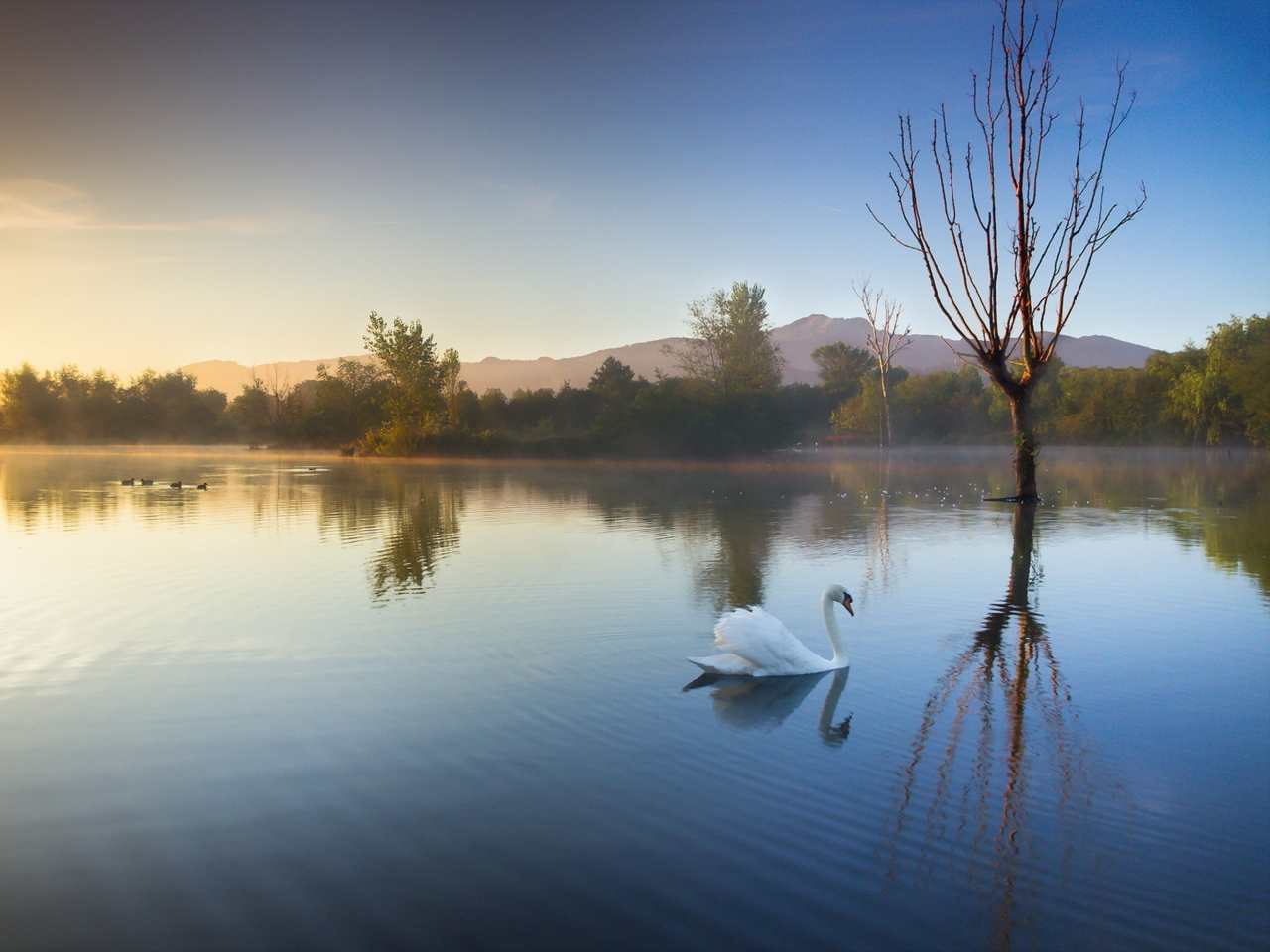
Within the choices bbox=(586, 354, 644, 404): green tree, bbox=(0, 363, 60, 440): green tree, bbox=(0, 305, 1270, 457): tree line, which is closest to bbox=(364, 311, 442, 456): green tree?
bbox=(0, 305, 1270, 457): tree line

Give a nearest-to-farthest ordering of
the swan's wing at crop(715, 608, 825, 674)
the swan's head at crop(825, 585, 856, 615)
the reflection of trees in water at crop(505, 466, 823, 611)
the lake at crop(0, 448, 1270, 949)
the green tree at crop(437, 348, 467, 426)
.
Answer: the lake at crop(0, 448, 1270, 949) → the swan's wing at crop(715, 608, 825, 674) → the swan's head at crop(825, 585, 856, 615) → the reflection of trees in water at crop(505, 466, 823, 611) → the green tree at crop(437, 348, 467, 426)

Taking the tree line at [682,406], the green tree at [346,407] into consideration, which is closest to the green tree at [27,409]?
the tree line at [682,406]

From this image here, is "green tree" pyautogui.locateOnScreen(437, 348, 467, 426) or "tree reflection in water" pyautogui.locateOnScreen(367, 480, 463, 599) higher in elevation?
"green tree" pyautogui.locateOnScreen(437, 348, 467, 426)

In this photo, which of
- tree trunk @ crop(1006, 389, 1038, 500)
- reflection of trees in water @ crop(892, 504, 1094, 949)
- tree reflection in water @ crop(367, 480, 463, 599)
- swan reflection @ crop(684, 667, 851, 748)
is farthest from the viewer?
tree trunk @ crop(1006, 389, 1038, 500)

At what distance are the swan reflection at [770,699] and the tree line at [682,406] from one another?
41.6m

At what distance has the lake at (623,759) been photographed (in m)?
3.56

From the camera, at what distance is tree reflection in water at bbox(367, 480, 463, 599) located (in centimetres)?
1113

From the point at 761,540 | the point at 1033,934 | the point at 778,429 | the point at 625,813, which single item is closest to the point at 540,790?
the point at 625,813

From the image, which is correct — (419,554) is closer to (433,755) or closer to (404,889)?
(433,755)

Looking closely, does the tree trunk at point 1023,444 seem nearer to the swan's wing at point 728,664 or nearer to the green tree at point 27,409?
the swan's wing at point 728,664

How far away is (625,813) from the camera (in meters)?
4.42

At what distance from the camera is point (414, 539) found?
15.2 metres

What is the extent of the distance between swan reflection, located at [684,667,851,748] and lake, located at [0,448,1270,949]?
0.03 meters

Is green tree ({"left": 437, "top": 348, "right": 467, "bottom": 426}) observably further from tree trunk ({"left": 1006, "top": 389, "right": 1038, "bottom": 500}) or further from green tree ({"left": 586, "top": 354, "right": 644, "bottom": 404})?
tree trunk ({"left": 1006, "top": 389, "right": 1038, "bottom": 500})
